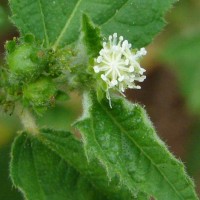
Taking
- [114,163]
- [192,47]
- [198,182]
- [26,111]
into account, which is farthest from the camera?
[198,182]

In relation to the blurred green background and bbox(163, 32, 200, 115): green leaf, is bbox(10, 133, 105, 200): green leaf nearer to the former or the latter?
the blurred green background

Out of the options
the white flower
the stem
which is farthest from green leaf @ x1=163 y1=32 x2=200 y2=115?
the white flower

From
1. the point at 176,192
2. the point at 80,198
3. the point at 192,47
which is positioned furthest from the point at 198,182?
the point at 176,192

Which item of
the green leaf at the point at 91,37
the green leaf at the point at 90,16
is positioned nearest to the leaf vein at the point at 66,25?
the green leaf at the point at 90,16

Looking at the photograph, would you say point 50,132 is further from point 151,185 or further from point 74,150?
point 151,185

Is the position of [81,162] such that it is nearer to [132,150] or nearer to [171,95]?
[132,150]

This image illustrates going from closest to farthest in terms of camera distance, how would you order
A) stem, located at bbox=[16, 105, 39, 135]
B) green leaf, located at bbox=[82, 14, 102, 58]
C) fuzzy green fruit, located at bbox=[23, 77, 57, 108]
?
green leaf, located at bbox=[82, 14, 102, 58], fuzzy green fruit, located at bbox=[23, 77, 57, 108], stem, located at bbox=[16, 105, 39, 135]
